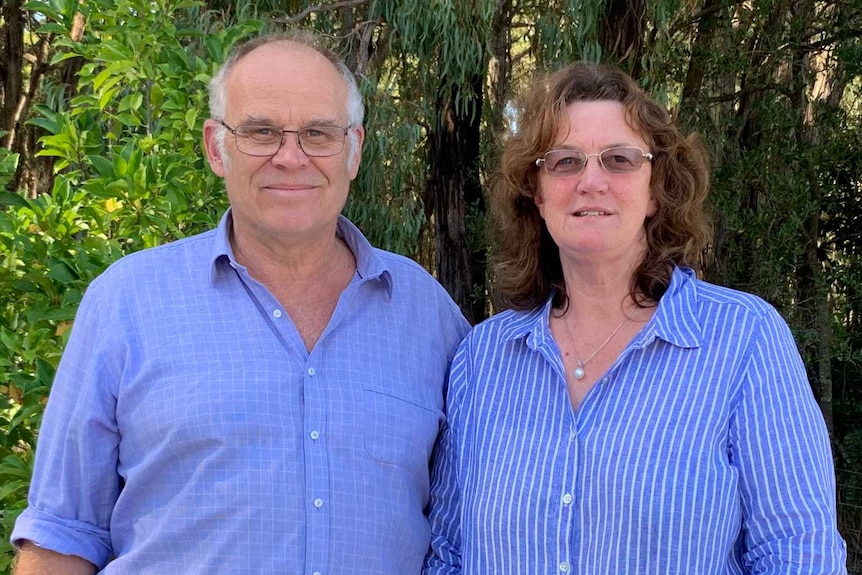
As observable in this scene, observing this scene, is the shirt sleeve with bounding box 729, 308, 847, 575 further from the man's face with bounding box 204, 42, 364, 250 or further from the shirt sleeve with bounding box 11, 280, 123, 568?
the shirt sleeve with bounding box 11, 280, 123, 568

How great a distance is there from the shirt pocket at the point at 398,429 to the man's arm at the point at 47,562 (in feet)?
2.17

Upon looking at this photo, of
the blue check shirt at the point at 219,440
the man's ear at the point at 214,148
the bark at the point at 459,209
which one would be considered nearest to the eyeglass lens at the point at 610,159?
the blue check shirt at the point at 219,440

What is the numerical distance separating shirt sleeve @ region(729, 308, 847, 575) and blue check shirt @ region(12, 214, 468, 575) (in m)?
0.71

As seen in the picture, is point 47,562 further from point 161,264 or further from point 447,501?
point 447,501

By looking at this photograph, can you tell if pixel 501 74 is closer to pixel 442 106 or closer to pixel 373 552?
pixel 442 106

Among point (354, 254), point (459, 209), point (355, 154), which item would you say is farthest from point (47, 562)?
point (459, 209)

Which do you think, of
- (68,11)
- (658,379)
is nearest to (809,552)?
(658,379)

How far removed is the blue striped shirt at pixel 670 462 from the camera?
1.78m

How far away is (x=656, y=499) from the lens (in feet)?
5.96

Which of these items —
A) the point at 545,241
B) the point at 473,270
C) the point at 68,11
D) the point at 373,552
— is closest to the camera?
the point at 373,552

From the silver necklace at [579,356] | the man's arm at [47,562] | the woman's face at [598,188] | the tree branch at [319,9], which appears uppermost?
the tree branch at [319,9]

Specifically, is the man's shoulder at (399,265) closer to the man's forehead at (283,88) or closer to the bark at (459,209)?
the man's forehead at (283,88)

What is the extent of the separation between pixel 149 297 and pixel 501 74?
5.15 meters

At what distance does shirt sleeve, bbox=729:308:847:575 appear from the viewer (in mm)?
1752
